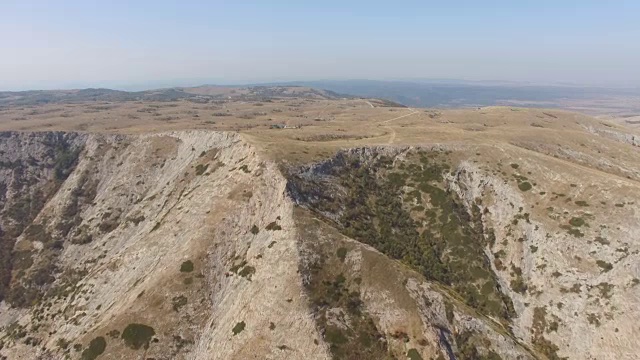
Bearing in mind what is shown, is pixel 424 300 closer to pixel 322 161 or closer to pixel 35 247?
pixel 322 161

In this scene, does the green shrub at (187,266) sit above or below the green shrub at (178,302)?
above

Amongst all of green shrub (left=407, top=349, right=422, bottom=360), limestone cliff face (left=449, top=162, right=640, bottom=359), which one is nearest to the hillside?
→ limestone cliff face (left=449, top=162, right=640, bottom=359)

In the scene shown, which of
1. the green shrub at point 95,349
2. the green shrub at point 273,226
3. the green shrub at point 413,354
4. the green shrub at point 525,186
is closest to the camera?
the green shrub at point 413,354

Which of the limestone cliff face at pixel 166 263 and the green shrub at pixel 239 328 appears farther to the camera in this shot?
the limestone cliff face at pixel 166 263

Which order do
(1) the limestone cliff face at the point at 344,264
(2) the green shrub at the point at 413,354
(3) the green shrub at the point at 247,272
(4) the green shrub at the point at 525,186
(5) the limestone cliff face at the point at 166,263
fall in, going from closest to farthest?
1. (2) the green shrub at the point at 413,354
2. (1) the limestone cliff face at the point at 344,264
3. (5) the limestone cliff face at the point at 166,263
4. (3) the green shrub at the point at 247,272
5. (4) the green shrub at the point at 525,186

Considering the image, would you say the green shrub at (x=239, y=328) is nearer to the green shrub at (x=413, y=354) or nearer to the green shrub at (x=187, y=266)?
the green shrub at (x=187, y=266)

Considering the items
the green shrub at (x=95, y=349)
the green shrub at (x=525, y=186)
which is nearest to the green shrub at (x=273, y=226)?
the green shrub at (x=95, y=349)

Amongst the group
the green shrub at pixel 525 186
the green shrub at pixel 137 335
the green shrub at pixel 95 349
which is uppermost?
the green shrub at pixel 525 186
